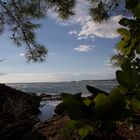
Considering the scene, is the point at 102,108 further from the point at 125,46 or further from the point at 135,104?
the point at 125,46

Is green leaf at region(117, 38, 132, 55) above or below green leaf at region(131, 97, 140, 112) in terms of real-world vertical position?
above

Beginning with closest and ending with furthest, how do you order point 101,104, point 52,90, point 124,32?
point 101,104
point 124,32
point 52,90

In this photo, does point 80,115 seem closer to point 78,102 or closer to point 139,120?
point 78,102

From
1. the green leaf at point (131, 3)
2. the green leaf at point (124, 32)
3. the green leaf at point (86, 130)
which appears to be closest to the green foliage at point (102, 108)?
the green leaf at point (86, 130)

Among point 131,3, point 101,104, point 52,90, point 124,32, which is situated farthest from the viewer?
point 52,90

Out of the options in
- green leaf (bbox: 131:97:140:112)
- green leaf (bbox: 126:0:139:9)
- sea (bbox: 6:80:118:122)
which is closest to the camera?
green leaf (bbox: 131:97:140:112)

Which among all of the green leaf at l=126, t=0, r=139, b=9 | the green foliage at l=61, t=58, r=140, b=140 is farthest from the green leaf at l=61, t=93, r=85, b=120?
the green leaf at l=126, t=0, r=139, b=9

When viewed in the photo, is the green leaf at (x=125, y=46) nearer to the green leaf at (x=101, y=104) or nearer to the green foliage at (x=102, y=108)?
the green foliage at (x=102, y=108)

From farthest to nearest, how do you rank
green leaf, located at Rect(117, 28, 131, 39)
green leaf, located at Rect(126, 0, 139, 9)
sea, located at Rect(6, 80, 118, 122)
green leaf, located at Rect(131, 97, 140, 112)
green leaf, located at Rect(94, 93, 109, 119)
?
sea, located at Rect(6, 80, 118, 122)
green leaf, located at Rect(117, 28, 131, 39)
green leaf, located at Rect(126, 0, 139, 9)
green leaf, located at Rect(131, 97, 140, 112)
green leaf, located at Rect(94, 93, 109, 119)

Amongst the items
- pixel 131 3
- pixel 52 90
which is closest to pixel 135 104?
pixel 131 3

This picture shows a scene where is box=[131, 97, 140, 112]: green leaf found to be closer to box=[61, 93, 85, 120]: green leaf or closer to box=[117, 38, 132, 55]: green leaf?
box=[61, 93, 85, 120]: green leaf

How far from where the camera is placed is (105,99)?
581 millimetres

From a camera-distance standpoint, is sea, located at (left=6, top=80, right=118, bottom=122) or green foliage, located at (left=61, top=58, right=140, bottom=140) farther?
sea, located at (left=6, top=80, right=118, bottom=122)

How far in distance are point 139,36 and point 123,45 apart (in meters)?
0.07
